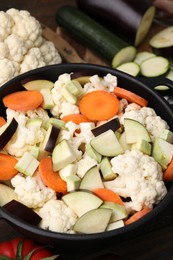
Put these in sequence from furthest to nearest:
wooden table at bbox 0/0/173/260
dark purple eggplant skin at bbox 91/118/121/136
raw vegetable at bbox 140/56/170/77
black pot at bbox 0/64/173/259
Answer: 1. raw vegetable at bbox 140/56/170/77
2. wooden table at bbox 0/0/173/260
3. dark purple eggplant skin at bbox 91/118/121/136
4. black pot at bbox 0/64/173/259

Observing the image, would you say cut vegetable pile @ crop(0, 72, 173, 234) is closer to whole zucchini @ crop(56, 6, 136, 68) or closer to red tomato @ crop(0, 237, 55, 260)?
red tomato @ crop(0, 237, 55, 260)

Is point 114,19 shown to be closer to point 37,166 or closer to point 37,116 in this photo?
point 37,116

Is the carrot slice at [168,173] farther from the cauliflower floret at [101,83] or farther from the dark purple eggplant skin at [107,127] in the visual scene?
the cauliflower floret at [101,83]

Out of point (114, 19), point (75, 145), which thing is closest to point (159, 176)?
point (75, 145)

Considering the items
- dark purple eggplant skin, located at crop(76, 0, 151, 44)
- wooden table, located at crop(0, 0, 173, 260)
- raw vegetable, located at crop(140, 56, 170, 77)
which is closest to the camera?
wooden table, located at crop(0, 0, 173, 260)

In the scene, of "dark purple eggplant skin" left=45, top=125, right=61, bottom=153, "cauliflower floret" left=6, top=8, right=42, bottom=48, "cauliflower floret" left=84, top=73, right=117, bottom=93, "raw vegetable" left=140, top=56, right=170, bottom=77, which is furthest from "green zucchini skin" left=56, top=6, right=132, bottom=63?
"dark purple eggplant skin" left=45, top=125, right=61, bottom=153

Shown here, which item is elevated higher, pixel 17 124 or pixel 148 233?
pixel 17 124

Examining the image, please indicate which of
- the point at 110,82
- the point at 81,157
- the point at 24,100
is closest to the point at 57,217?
the point at 81,157
